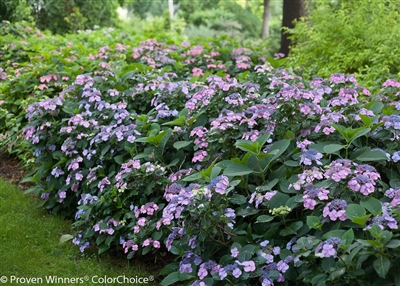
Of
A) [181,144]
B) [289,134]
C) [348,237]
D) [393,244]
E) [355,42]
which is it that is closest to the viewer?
[393,244]

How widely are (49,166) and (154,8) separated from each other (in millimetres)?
31635

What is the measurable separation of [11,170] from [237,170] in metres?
3.22

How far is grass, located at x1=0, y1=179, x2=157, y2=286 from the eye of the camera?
3.05 metres

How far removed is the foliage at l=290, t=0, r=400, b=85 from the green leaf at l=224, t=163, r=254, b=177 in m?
2.71

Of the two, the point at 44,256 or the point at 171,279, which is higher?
the point at 171,279

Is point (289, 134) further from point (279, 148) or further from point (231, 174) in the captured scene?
point (231, 174)

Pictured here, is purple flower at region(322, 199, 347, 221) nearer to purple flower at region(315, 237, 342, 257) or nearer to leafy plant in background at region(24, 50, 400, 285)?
leafy plant in background at region(24, 50, 400, 285)

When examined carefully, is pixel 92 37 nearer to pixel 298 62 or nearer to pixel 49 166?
pixel 298 62

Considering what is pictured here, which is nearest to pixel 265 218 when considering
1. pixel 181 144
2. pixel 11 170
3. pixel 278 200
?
pixel 278 200

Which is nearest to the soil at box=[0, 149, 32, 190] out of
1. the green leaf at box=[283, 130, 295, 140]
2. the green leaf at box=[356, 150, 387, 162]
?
Result: the green leaf at box=[283, 130, 295, 140]

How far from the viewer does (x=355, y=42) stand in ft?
18.0

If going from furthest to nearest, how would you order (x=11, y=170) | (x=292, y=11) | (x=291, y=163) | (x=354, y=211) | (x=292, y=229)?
1. (x=292, y=11)
2. (x=11, y=170)
3. (x=291, y=163)
4. (x=292, y=229)
5. (x=354, y=211)

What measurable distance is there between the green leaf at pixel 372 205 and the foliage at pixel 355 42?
2.82 meters

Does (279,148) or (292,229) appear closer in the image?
(292,229)
